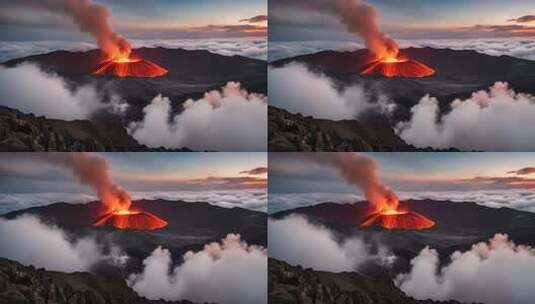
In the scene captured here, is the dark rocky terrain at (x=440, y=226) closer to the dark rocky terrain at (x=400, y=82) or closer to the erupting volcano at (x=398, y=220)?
the erupting volcano at (x=398, y=220)

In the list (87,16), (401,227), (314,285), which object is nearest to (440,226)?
(401,227)

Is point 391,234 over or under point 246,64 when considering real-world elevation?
under

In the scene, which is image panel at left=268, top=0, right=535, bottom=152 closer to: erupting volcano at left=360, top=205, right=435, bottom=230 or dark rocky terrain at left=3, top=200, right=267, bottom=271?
erupting volcano at left=360, top=205, right=435, bottom=230

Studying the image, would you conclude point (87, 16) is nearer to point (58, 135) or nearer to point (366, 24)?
point (58, 135)

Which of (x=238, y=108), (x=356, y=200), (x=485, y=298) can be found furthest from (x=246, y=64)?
(x=485, y=298)

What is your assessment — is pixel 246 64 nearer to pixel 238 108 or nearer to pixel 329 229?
pixel 238 108

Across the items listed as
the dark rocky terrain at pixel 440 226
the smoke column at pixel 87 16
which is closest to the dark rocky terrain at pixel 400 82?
the dark rocky terrain at pixel 440 226
